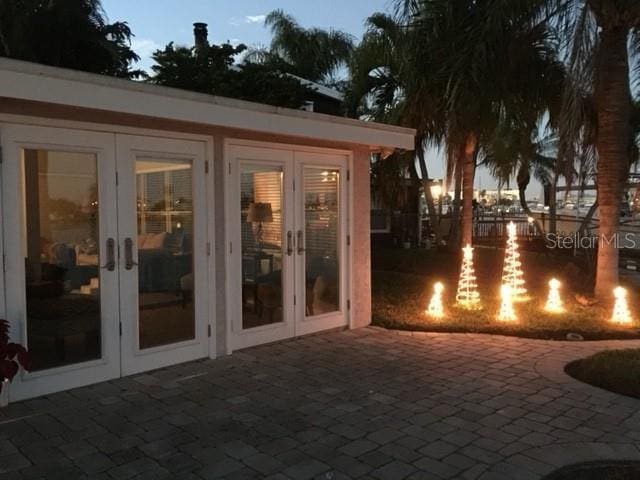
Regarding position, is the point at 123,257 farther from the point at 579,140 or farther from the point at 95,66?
the point at 95,66

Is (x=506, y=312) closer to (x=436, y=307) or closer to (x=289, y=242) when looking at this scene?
(x=436, y=307)

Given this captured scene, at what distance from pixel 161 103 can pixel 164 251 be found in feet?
4.76

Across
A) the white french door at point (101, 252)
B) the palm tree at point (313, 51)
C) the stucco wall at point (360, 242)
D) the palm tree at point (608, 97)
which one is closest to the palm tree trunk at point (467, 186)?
the palm tree at point (608, 97)

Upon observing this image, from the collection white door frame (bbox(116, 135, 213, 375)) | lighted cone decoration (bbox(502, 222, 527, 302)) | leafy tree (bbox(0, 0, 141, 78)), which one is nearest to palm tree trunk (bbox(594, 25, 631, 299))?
lighted cone decoration (bbox(502, 222, 527, 302))

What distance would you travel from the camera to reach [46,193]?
4.72 metres

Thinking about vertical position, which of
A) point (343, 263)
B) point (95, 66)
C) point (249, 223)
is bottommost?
point (343, 263)

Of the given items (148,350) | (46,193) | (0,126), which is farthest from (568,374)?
(0,126)

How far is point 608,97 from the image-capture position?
8.09 m

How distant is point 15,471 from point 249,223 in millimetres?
3403

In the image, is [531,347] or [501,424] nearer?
[501,424]

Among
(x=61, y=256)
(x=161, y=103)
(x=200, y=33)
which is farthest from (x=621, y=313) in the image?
(x=200, y=33)

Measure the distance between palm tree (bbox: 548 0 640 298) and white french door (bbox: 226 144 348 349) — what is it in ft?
10.5

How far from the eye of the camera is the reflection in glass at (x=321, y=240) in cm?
686

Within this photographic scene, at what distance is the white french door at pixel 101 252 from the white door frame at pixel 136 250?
0.03ft
